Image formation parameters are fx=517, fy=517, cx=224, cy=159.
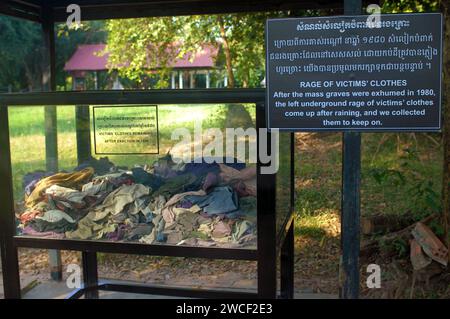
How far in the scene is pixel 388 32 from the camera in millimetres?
2320

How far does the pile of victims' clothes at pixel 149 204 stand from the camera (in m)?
3.05

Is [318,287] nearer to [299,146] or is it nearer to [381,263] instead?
[381,263]

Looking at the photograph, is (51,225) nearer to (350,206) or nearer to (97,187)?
(97,187)

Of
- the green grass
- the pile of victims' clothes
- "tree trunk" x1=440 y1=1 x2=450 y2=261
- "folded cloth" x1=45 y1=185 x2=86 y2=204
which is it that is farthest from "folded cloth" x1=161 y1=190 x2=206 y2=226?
"tree trunk" x1=440 y1=1 x2=450 y2=261

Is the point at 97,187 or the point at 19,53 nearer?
the point at 97,187

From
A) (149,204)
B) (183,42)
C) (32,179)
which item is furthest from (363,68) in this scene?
(183,42)

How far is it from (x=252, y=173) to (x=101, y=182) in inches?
41.4

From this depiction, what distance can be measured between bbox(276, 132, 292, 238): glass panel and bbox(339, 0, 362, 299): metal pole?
0.58 m

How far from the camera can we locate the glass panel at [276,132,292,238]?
320 centimetres

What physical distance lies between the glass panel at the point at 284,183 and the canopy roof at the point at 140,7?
143cm

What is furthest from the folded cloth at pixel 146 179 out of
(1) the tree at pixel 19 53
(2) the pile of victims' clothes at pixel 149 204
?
(1) the tree at pixel 19 53

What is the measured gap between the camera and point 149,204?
3219 millimetres

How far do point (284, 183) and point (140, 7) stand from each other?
88.6 inches

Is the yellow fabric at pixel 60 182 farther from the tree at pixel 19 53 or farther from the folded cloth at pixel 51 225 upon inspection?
the tree at pixel 19 53
